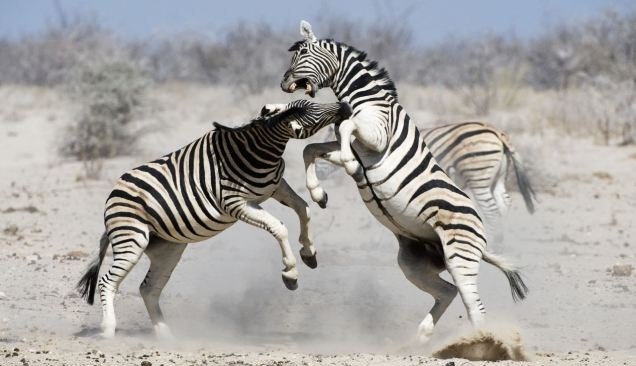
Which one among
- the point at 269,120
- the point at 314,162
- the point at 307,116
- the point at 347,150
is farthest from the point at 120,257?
the point at 347,150

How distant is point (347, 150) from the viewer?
688cm

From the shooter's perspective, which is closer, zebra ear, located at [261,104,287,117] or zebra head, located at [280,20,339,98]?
zebra head, located at [280,20,339,98]

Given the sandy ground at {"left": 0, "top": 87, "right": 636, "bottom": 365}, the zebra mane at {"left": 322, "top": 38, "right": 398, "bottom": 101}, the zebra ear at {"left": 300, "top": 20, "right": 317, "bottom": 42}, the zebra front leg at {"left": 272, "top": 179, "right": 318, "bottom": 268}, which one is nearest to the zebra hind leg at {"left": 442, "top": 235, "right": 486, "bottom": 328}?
the sandy ground at {"left": 0, "top": 87, "right": 636, "bottom": 365}

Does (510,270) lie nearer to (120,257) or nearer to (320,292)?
(320,292)

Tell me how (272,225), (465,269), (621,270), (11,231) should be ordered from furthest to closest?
1. (11,231)
2. (621,270)
3. (272,225)
4. (465,269)

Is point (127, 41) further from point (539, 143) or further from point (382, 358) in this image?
point (382, 358)

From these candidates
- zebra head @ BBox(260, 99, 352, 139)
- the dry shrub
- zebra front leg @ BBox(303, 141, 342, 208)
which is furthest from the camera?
the dry shrub

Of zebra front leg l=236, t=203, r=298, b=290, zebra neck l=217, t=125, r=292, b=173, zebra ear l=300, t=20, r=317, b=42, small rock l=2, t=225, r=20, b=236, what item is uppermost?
zebra ear l=300, t=20, r=317, b=42

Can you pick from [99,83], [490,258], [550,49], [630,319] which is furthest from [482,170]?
[550,49]

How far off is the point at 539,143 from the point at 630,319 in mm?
10912

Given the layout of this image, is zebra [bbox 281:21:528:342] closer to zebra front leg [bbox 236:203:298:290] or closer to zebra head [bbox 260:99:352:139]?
zebra head [bbox 260:99:352:139]

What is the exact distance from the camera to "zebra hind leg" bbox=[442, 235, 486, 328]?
23.1 feet

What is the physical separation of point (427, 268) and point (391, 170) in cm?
84

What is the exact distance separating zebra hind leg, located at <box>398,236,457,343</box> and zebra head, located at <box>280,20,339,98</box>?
49.1 inches
